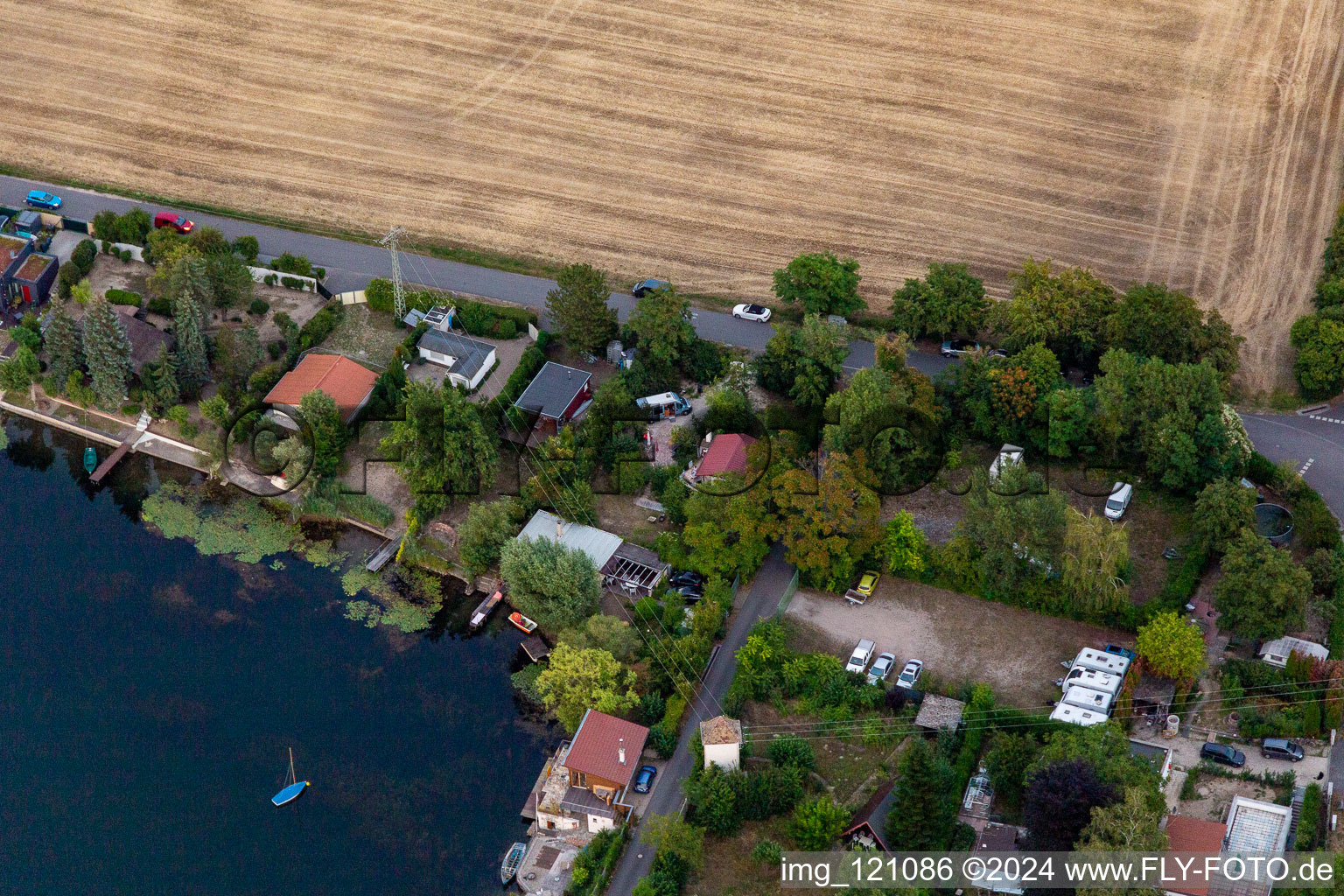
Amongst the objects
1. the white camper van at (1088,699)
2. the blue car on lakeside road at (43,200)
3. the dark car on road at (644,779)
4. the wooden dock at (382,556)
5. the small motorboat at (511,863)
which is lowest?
the small motorboat at (511,863)

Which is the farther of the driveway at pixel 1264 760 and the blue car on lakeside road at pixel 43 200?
the blue car on lakeside road at pixel 43 200

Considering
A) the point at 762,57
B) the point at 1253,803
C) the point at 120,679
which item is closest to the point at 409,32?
the point at 762,57

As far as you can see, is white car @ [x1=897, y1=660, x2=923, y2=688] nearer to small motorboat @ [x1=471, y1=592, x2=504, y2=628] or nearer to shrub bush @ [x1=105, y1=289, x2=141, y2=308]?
small motorboat @ [x1=471, y1=592, x2=504, y2=628]

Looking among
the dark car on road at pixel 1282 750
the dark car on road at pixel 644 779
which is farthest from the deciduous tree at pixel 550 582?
the dark car on road at pixel 1282 750

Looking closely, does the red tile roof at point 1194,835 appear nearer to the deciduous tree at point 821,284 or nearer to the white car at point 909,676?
the white car at point 909,676

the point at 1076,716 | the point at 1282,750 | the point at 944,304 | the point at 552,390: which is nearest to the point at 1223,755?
the point at 1282,750

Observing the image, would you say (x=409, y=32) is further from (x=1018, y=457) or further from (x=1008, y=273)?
(x=1018, y=457)

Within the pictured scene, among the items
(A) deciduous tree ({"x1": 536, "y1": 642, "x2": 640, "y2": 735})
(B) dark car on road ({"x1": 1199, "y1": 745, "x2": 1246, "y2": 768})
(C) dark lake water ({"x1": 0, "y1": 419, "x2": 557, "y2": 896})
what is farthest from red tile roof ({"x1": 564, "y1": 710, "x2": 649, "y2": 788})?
(B) dark car on road ({"x1": 1199, "y1": 745, "x2": 1246, "y2": 768})

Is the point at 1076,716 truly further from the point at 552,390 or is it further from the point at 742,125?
the point at 742,125
